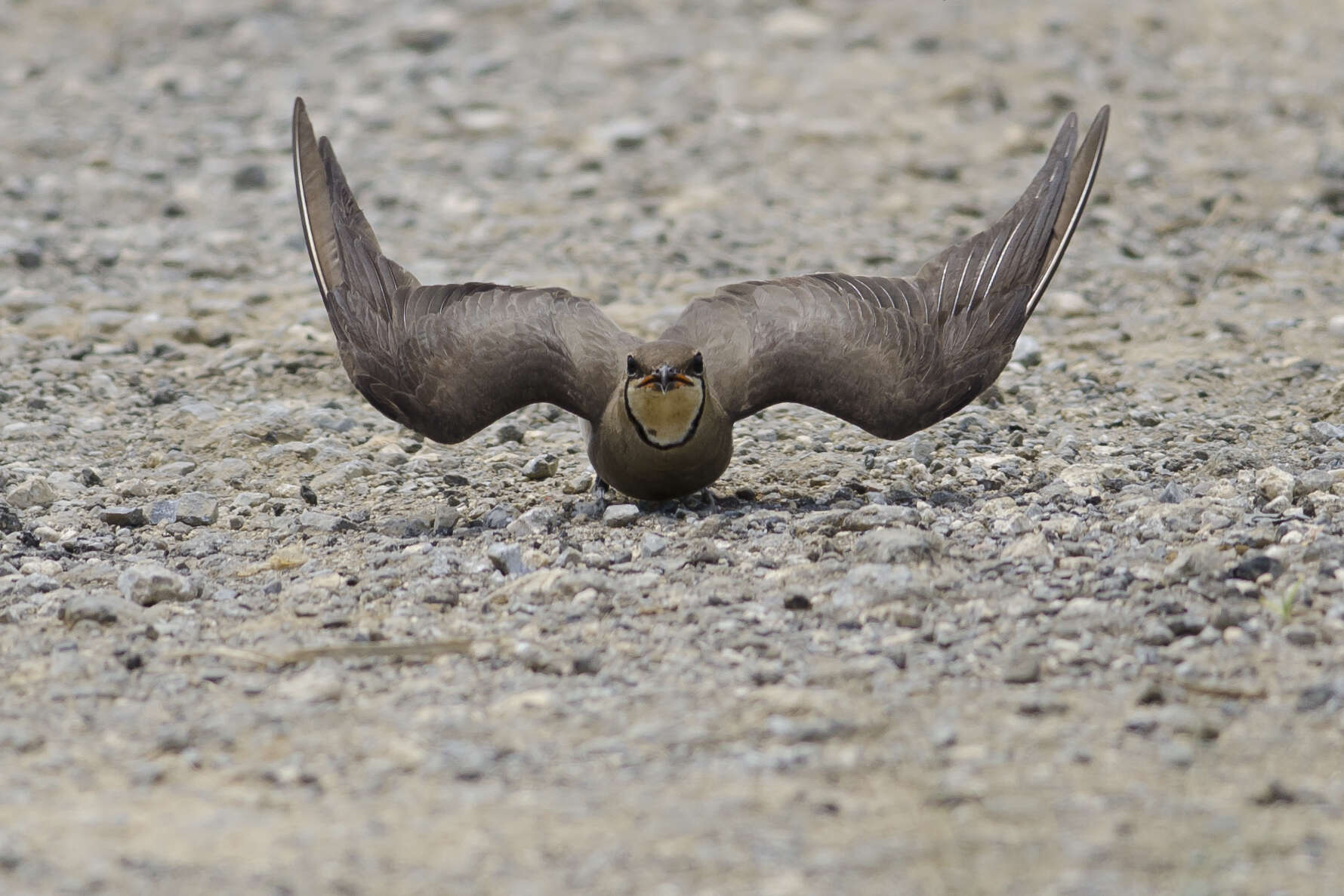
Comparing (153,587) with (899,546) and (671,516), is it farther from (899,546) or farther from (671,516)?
(899,546)

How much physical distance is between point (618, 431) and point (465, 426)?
0.63 m

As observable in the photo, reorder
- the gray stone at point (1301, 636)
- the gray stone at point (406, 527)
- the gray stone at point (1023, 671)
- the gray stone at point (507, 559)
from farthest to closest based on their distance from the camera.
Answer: the gray stone at point (406, 527) < the gray stone at point (507, 559) < the gray stone at point (1301, 636) < the gray stone at point (1023, 671)

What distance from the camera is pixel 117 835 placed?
395 centimetres

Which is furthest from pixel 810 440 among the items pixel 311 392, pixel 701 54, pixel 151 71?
pixel 151 71

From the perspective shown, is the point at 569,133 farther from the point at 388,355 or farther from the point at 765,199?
the point at 388,355

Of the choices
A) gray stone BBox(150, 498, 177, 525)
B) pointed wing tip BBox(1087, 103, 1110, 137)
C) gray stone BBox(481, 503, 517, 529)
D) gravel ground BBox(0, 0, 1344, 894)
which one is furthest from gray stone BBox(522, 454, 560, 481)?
pointed wing tip BBox(1087, 103, 1110, 137)

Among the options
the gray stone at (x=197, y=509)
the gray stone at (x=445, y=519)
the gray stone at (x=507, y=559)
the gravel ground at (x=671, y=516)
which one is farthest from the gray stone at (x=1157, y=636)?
the gray stone at (x=197, y=509)

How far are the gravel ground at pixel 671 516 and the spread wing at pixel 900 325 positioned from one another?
0.38 metres

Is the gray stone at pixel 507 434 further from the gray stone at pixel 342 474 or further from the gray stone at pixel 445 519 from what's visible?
the gray stone at pixel 445 519

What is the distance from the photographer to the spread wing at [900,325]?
650 cm

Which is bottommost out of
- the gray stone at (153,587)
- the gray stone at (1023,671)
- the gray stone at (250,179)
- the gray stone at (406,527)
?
the gray stone at (1023,671)

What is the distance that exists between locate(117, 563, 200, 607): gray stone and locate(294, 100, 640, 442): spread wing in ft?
3.84

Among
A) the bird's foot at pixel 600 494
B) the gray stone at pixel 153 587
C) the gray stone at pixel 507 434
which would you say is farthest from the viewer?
the gray stone at pixel 507 434

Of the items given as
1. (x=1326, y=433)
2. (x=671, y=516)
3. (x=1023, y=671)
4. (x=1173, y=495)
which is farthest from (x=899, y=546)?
(x=1326, y=433)
